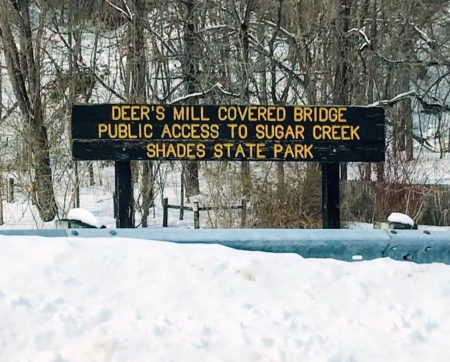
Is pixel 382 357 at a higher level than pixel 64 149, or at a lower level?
lower

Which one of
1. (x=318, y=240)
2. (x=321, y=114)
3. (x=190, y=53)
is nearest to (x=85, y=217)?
(x=318, y=240)

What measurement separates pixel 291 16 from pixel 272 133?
462 inches

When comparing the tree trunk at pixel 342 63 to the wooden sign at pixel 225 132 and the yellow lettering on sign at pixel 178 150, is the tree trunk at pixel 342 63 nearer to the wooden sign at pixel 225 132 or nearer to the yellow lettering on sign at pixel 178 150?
the wooden sign at pixel 225 132

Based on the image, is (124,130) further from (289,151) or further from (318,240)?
(318,240)

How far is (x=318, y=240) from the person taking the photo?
15.8ft

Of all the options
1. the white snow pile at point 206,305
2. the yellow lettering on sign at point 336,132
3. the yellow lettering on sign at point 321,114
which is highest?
the yellow lettering on sign at point 321,114

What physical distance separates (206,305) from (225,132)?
5.59 m

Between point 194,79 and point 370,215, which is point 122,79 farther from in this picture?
point 370,215

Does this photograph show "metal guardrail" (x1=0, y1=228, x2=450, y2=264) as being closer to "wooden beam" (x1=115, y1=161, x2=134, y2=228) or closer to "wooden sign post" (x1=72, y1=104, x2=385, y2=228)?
"wooden sign post" (x1=72, y1=104, x2=385, y2=228)

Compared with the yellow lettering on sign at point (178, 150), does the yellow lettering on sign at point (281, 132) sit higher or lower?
higher

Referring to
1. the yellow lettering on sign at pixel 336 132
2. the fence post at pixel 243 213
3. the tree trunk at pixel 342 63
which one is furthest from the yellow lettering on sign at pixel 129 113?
the tree trunk at pixel 342 63

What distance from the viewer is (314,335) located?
363cm

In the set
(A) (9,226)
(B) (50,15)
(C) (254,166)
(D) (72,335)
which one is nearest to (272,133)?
(C) (254,166)

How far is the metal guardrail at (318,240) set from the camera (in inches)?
189
